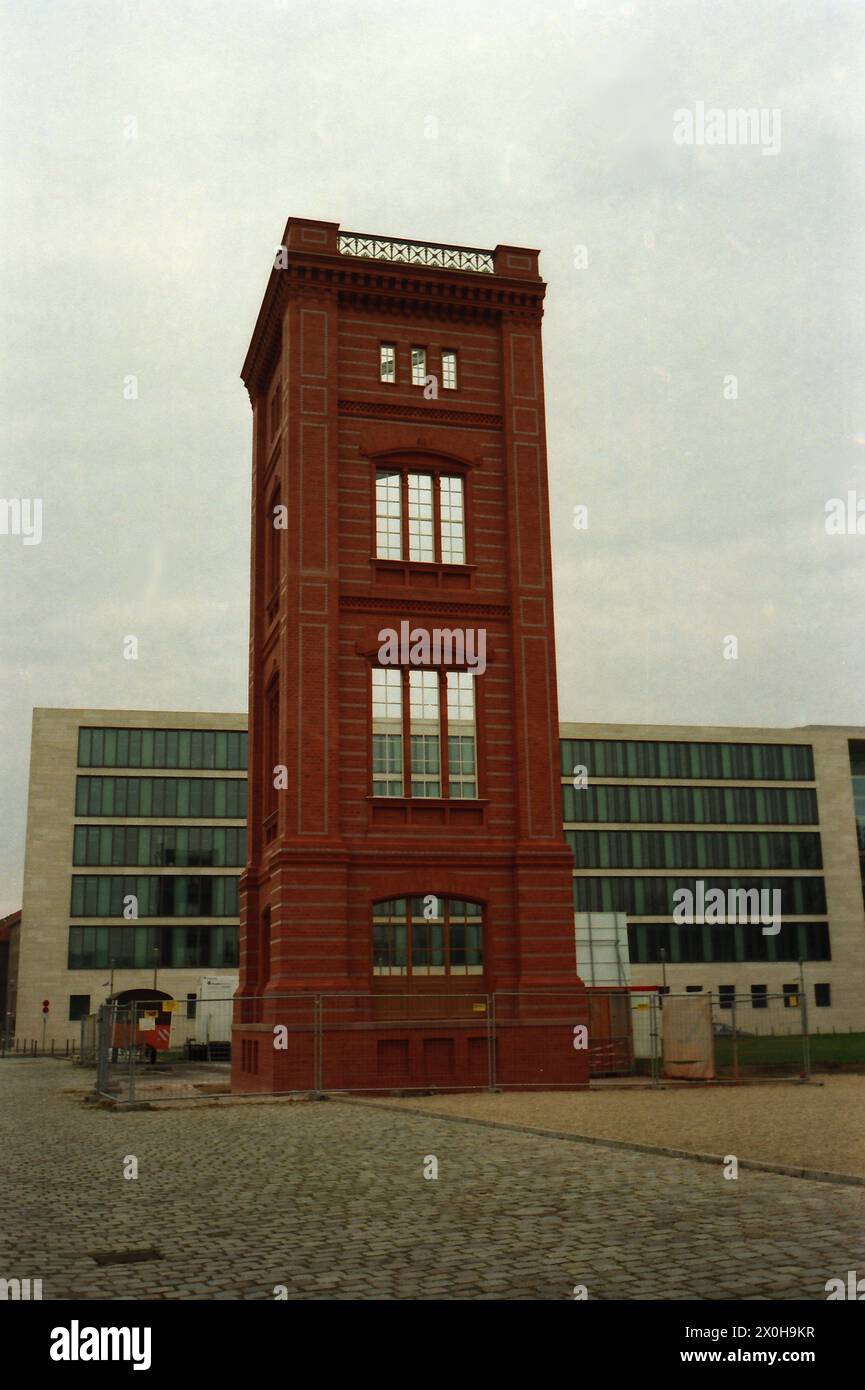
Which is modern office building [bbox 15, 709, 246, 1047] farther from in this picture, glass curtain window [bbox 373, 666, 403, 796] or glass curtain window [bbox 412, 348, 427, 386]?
glass curtain window [bbox 412, 348, 427, 386]

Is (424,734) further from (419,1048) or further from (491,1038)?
(491,1038)

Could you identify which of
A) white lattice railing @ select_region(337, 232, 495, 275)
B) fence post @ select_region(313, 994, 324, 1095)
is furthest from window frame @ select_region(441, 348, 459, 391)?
fence post @ select_region(313, 994, 324, 1095)

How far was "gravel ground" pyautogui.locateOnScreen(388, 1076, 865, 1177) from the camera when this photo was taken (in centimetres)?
1400

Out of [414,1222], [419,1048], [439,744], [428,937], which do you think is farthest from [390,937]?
[414,1222]

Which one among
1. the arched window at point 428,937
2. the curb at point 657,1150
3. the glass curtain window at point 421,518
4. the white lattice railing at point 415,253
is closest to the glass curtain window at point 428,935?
the arched window at point 428,937

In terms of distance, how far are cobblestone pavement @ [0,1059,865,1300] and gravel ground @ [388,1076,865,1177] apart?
3.22ft

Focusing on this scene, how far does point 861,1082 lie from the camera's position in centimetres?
2745

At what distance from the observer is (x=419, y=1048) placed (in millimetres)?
28234

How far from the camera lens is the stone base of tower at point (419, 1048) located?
27.3 m

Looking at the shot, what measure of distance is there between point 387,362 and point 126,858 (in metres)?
56.2

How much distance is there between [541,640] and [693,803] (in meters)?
56.7

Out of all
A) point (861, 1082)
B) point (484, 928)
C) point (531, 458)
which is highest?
point (531, 458)
